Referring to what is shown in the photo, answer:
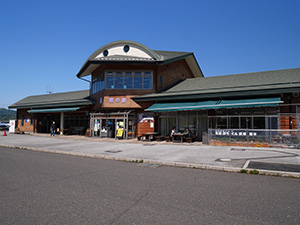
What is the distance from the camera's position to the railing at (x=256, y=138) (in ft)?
43.4

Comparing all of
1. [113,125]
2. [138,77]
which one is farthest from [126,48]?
[113,125]

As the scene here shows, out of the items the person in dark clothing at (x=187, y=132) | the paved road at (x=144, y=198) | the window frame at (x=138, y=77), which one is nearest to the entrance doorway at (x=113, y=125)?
→ the window frame at (x=138, y=77)

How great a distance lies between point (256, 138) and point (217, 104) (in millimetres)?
3915

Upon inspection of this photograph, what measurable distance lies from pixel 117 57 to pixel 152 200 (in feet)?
61.3

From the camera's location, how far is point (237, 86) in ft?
61.9

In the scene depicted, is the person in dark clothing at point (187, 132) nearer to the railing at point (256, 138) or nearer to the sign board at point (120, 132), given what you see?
the railing at point (256, 138)

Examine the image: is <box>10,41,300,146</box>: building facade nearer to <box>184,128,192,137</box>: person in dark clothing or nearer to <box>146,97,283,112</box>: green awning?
<box>146,97,283,112</box>: green awning

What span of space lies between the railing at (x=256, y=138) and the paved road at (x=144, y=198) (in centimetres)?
752

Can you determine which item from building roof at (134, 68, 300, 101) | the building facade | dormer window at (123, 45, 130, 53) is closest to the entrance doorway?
the building facade

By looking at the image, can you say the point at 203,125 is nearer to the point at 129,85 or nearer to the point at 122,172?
the point at 129,85

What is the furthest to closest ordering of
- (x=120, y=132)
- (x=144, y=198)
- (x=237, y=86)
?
1. (x=120, y=132)
2. (x=237, y=86)
3. (x=144, y=198)

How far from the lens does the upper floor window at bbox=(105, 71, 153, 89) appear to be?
22062 millimetres

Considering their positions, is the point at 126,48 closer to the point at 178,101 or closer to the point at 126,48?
the point at 126,48

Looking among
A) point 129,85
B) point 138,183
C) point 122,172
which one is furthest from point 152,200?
point 129,85
